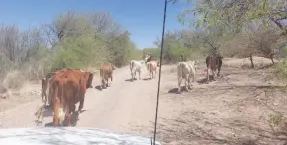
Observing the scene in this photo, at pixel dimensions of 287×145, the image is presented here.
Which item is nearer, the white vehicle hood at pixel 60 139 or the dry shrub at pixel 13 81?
the white vehicle hood at pixel 60 139

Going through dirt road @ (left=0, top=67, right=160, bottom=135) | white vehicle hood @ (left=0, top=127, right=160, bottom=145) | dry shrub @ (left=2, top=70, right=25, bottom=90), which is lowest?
dirt road @ (left=0, top=67, right=160, bottom=135)

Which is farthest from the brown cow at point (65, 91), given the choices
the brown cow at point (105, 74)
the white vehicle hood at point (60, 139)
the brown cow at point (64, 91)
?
the brown cow at point (105, 74)

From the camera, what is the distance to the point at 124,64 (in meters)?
34.7

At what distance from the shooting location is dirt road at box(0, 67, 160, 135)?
24.9ft

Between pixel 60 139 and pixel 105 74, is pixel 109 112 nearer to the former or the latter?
pixel 105 74

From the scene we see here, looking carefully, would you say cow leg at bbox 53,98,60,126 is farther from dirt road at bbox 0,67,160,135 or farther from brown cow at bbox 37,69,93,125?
dirt road at bbox 0,67,160,135

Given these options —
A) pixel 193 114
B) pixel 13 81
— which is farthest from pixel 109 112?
Result: pixel 13 81

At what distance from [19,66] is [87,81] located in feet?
33.6

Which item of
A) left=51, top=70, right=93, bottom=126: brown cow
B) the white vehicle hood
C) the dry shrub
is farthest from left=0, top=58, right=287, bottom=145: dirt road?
the white vehicle hood

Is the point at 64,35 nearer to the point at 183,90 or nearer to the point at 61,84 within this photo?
the point at 183,90

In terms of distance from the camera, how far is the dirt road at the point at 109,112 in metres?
7.59

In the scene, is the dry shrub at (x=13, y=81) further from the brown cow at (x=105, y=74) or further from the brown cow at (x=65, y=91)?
the brown cow at (x=65, y=91)

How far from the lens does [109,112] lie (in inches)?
351

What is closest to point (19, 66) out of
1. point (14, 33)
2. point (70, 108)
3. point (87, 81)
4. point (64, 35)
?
point (14, 33)
